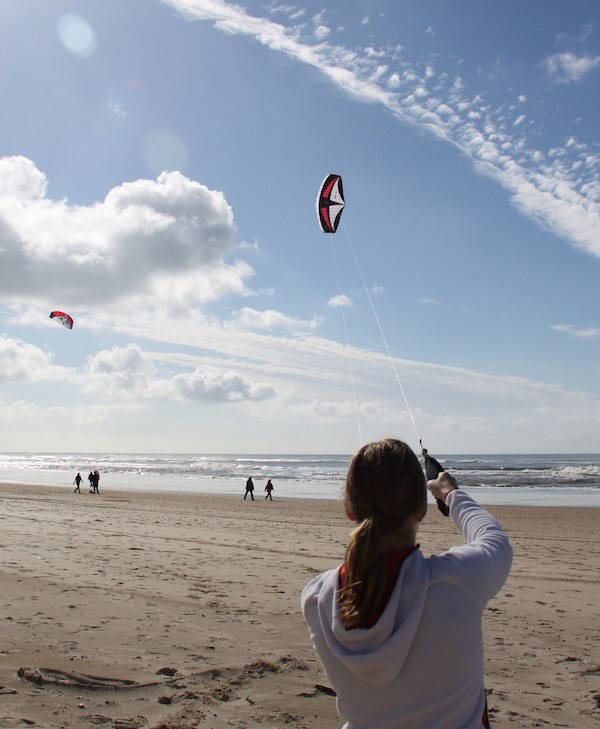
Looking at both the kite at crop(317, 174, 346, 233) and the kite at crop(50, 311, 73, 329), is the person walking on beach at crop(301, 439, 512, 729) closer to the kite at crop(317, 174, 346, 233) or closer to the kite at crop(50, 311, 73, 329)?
the kite at crop(317, 174, 346, 233)

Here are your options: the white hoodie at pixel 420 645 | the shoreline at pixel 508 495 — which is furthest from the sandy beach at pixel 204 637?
the shoreline at pixel 508 495

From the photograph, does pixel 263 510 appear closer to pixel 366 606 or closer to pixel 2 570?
pixel 2 570

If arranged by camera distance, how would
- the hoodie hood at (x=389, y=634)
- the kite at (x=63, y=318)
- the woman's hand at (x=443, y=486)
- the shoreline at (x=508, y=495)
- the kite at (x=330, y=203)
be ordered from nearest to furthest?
the hoodie hood at (x=389, y=634) < the woman's hand at (x=443, y=486) < the kite at (x=330, y=203) < the kite at (x=63, y=318) < the shoreline at (x=508, y=495)

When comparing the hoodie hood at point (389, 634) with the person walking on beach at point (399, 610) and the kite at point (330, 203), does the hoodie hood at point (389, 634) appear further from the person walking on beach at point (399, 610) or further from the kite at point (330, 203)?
the kite at point (330, 203)

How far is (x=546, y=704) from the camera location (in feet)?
12.8

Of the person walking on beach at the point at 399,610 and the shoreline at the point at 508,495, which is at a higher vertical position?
the person walking on beach at the point at 399,610

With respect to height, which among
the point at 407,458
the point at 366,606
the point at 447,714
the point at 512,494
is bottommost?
the point at 512,494

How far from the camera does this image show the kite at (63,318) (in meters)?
22.3

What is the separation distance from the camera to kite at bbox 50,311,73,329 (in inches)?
879

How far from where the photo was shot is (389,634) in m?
1.42

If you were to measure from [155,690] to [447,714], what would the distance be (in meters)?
2.91

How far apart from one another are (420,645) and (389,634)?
8 cm

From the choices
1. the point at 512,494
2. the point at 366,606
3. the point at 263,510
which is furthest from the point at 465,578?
the point at 512,494

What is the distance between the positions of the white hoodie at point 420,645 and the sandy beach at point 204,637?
2273 mm
